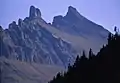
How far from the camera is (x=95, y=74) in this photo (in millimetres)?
56031

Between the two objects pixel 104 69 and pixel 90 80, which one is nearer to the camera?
pixel 104 69

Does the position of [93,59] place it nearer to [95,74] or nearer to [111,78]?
[95,74]

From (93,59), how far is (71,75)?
7.19 metres

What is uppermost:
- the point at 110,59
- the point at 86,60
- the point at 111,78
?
the point at 86,60

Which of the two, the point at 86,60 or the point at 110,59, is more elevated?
the point at 86,60

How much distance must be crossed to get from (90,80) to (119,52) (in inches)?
379

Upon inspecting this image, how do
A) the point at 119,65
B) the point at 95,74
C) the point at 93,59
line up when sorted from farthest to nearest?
the point at 93,59 → the point at 95,74 → the point at 119,65

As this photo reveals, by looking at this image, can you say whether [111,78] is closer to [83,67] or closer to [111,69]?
[111,69]

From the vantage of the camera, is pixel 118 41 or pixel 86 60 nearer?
pixel 118 41

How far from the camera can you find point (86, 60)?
6431cm

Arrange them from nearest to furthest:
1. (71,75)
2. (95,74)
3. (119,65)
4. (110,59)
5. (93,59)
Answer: (119,65)
(110,59)
(95,74)
(93,59)
(71,75)

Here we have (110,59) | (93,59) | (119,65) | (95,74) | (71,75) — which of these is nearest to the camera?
(119,65)

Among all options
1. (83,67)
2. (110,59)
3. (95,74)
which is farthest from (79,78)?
(110,59)

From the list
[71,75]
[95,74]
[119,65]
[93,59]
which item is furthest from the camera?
[71,75]
